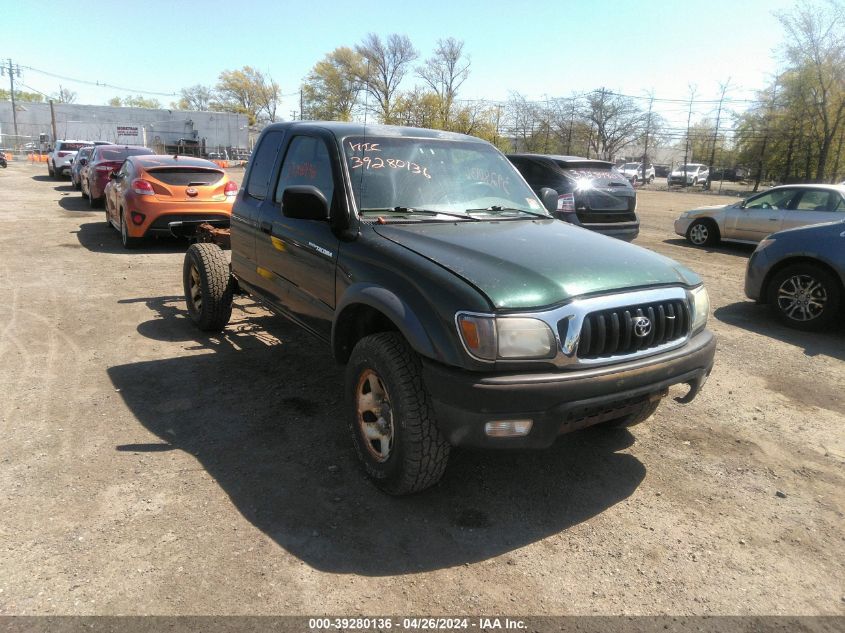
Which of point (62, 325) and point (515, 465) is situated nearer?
point (515, 465)

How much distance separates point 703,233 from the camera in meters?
13.0

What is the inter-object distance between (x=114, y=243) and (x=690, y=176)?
43136 millimetres

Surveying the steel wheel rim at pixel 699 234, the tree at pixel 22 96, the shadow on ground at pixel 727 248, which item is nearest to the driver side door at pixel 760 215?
the shadow on ground at pixel 727 248

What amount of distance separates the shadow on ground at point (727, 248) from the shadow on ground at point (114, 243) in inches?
404

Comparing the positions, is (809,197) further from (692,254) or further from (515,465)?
(515,465)

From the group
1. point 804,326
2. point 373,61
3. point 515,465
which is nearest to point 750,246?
point 804,326

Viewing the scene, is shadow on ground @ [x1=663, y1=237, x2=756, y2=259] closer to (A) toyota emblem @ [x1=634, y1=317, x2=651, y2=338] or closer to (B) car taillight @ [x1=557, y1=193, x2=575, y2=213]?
(B) car taillight @ [x1=557, y1=193, x2=575, y2=213]

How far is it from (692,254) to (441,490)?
10421 mm

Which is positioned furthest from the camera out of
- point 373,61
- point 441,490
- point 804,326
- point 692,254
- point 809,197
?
point 373,61

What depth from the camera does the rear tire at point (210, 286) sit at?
560 cm

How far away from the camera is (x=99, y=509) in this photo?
10.0 ft

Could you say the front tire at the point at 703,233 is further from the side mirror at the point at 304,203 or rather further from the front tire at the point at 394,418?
Answer: the front tire at the point at 394,418

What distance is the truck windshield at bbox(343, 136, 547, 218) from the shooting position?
12.6 feet

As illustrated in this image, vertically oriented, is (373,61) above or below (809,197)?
above
